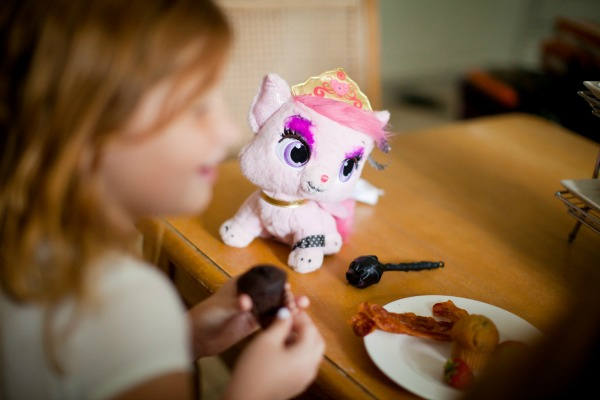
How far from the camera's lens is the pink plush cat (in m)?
0.85

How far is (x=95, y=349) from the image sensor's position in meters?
0.54

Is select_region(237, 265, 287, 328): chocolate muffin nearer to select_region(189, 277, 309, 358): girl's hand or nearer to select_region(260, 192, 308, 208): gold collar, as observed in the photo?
select_region(189, 277, 309, 358): girl's hand

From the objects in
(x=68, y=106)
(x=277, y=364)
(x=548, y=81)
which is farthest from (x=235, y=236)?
(x=548, y=81)

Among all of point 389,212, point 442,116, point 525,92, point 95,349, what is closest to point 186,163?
point 95,349

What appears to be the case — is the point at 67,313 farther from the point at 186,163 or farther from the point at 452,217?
the point at 452,217

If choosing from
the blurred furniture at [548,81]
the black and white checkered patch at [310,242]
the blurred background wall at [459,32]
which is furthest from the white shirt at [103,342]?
A: the blurred background wall at [459,32]

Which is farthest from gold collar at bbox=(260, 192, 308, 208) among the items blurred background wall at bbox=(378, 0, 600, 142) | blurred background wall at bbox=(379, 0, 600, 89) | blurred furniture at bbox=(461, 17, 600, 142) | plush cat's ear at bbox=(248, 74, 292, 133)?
blurred background wall at bbox=(379, 0, 600, 89)

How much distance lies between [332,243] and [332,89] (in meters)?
0.24

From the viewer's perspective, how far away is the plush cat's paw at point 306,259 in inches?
35.5

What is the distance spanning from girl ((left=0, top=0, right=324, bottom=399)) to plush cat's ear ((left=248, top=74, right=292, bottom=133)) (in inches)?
10.6

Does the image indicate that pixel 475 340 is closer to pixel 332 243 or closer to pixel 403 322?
pixel 403 322

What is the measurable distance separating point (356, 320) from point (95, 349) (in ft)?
1.16

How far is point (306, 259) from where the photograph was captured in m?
0.90

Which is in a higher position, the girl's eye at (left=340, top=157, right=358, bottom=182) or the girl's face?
the girl's face
